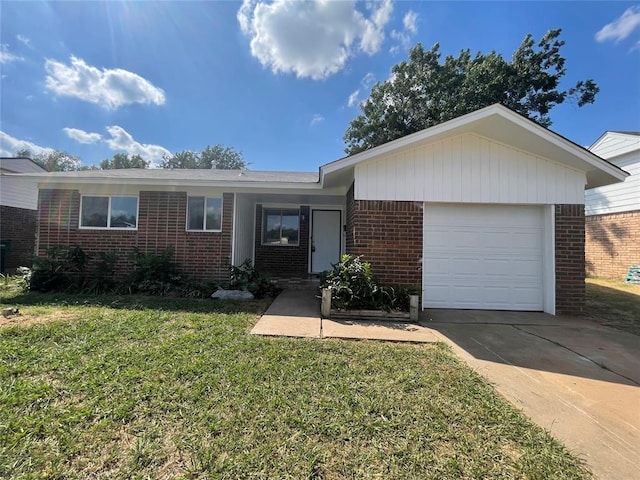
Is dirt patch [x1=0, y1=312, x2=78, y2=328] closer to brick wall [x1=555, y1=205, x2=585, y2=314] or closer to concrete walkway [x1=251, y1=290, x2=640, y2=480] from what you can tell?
concrete walkway [x1=251, y1=290, x2=640, y2=480]

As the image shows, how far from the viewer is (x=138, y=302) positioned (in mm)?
5902

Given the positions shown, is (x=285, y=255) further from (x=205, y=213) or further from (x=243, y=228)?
(x=205, y=213)

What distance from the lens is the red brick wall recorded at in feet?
24.7

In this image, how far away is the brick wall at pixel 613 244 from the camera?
36.9 ft

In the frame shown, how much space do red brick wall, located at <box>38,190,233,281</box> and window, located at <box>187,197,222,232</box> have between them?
17 centimetres

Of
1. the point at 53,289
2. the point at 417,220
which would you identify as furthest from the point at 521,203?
the point at 53,289

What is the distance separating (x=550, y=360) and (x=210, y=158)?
53.7 m

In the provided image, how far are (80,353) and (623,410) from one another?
553 cm

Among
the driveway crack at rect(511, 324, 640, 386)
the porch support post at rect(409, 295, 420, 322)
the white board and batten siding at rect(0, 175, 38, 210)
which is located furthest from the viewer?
the white board and batten siding at rect(0, 175, 38, 210)

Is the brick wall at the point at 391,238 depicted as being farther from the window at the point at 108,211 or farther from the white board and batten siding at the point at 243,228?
the window at the point at 108,211

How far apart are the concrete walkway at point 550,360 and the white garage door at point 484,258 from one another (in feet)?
1.17

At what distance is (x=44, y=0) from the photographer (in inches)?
269

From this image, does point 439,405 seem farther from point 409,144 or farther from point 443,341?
point 409,144

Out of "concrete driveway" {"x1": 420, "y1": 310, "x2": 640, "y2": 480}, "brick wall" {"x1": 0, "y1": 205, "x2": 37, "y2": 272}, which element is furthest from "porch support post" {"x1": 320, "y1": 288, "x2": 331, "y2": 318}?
"brick wall" {"x1": 0, "y1": 205, "x2": 37, "y2": 272}
